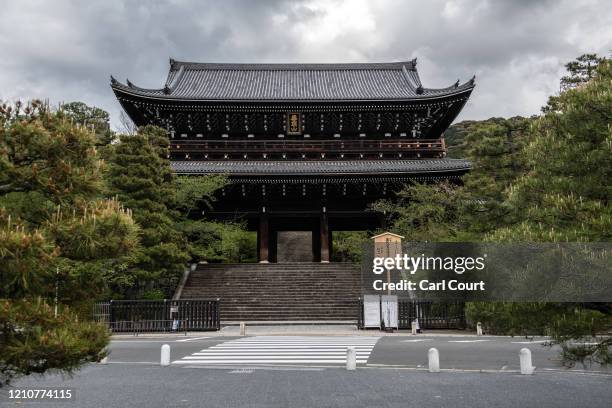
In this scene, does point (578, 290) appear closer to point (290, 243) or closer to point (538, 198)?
point (538, 198)

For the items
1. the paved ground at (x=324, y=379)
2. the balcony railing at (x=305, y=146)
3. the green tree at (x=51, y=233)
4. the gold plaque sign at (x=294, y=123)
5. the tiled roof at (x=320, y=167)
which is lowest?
the paved ground at (x=324, y=379)

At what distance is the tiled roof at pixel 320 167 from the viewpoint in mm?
25438

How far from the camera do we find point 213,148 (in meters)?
28.2

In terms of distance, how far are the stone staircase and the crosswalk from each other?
4526mm

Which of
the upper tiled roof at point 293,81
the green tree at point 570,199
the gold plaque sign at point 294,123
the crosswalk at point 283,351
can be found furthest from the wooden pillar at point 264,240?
the green tree at point 570,199

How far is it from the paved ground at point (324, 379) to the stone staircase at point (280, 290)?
21.5 ft

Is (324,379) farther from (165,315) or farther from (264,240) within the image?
(264,240)

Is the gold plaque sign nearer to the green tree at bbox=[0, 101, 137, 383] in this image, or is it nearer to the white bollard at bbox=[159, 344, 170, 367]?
the white bollard at bbox=[159, 344, 170, 367]

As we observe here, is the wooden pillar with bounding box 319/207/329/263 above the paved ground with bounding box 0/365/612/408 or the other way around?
above

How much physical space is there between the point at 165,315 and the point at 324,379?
11508 mm

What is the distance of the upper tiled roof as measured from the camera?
32.0m

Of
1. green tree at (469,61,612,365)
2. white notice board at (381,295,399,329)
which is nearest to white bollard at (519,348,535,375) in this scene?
green tree at (469,61,612,365)

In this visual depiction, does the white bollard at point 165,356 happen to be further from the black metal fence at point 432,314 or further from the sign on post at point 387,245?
the black metal fence at point 432,314

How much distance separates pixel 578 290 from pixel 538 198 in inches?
53.1
